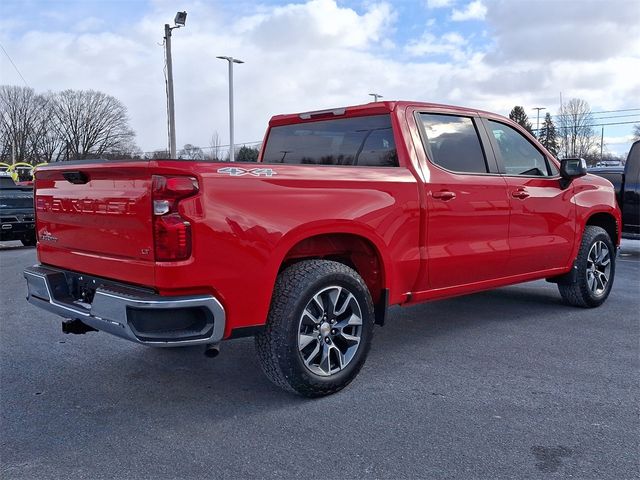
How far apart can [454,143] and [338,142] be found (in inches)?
36.7

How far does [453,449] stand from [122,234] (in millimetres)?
2100

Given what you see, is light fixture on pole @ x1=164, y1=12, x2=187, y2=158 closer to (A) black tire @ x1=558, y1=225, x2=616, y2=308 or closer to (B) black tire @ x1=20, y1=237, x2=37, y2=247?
(B) black tire @ x1=20, y1=237, x2=37, y2=247

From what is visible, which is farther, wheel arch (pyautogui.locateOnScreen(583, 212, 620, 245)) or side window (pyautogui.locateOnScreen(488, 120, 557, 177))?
wheel arch (pyautogui.locateOnScreen(583, 212, 620, 245))

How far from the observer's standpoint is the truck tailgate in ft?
10.4

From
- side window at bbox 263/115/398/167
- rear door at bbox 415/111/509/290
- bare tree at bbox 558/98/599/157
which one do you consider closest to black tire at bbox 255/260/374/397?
rear door at bbox 415/111/509/290

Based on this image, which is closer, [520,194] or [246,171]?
[246,171]

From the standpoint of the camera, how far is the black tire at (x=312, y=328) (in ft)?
11.5

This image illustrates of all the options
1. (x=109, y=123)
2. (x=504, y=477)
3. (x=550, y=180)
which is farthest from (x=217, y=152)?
(x=109, y=123)

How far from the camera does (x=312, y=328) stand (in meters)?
3.74

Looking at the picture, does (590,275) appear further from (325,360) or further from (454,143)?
(325,360)

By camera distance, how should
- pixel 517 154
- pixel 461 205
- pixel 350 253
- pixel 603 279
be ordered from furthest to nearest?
pixel 603 279
pixel 517 154
pixel 461 205
pixel 350 253

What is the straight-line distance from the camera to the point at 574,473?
2.82 metres

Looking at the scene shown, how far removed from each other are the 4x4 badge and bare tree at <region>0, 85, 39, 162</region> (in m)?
75.7

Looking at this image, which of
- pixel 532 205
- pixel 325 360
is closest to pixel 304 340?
pixel 325 360
